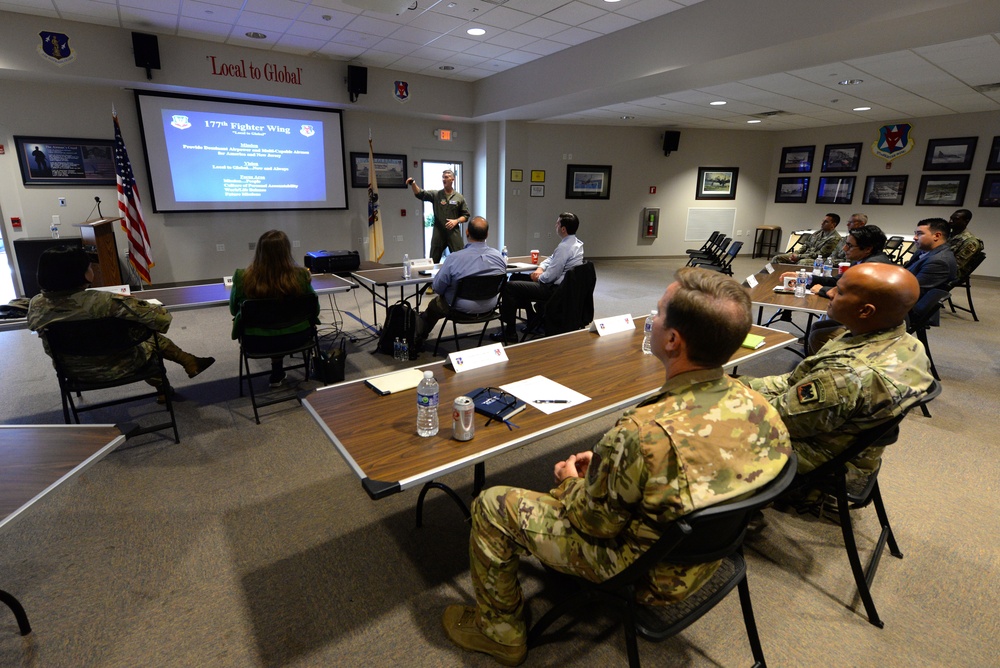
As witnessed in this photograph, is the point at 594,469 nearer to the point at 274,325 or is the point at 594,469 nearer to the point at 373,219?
the point at 274,325

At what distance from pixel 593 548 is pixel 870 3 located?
16.4 feet

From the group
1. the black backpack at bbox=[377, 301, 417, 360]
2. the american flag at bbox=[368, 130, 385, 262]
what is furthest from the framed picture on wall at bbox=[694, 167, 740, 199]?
the black backpack at bbox=[377, 301, 417, 360]

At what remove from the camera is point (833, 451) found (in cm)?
175

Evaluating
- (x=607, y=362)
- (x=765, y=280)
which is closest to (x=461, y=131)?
(x=765, y=280)

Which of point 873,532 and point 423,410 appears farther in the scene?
point 873,532

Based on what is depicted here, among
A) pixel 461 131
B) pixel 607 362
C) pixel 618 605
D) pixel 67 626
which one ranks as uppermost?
pixel 461 131

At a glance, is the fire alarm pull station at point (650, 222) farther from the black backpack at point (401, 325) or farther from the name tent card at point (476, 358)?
the name tent card at point (476, 358)

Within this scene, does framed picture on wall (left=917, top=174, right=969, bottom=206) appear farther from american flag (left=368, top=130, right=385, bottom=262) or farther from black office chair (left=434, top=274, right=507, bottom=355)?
american flag (left=368, top=130, right=385, bottom=262)

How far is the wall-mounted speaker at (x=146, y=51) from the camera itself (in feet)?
18.9

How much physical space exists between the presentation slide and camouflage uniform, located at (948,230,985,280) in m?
8.42

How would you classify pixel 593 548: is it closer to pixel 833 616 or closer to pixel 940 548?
pixel 833 616

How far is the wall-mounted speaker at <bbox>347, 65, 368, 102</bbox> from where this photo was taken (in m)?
7.23

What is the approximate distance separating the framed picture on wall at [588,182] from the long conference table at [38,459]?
31.7 ft

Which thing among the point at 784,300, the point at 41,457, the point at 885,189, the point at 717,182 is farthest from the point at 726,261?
the point at 41,457
